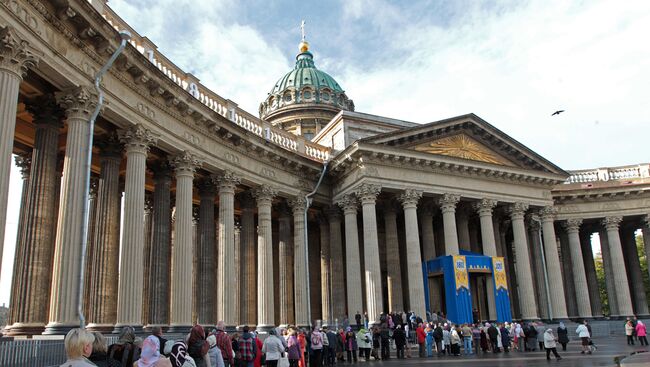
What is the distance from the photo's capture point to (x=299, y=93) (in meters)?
55.9

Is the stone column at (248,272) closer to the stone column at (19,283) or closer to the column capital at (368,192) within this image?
the column capital at (368,192)

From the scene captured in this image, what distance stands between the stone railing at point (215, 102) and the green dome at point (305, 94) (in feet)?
82.6

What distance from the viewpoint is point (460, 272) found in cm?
2752

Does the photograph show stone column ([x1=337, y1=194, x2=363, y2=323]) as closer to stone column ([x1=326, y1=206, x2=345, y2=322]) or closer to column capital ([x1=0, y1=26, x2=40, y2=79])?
stone column ([x1=326, y1=206, x2=345, y2=322])

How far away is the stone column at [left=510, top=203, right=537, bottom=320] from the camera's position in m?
30.2

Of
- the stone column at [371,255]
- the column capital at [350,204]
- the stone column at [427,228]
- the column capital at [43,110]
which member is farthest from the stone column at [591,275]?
the column capital at [43,110]

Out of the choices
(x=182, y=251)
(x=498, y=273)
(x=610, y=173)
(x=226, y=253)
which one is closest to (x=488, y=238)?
(x=498, y=273)

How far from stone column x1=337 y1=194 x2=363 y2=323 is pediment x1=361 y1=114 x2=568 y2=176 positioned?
3558 millimetres

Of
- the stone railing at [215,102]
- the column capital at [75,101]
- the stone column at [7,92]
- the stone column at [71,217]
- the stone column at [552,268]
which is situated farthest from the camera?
the stone column at [552,268]

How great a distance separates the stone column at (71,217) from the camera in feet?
47.3

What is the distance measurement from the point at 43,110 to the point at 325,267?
18.2 metres

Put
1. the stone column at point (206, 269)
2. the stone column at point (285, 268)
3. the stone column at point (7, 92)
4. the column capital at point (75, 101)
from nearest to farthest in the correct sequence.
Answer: the stone column at point (7, 92)
the column capital at point (75, 101)
the stone column at point (206, 269)
the stone column at point (285, 268)

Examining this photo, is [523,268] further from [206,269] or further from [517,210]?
[206,269]

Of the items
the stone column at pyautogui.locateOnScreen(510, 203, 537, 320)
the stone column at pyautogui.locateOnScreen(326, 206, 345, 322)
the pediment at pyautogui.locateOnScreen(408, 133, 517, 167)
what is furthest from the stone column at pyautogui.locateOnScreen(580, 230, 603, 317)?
the stone column at pyautogui.locateOnScreen(326, 206, 345, 322)
